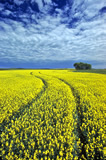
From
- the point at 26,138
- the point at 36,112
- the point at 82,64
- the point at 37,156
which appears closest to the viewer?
the point at 37,156

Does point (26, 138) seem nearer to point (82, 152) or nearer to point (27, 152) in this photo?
point (27, 152)

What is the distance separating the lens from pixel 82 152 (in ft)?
13.7

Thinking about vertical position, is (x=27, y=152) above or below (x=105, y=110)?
below

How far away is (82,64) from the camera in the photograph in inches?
3703

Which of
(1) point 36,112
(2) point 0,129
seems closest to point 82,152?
(1) point 36,112

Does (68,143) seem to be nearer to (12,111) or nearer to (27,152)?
(27,152)

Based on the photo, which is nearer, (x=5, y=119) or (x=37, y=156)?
(x=37, y=156)

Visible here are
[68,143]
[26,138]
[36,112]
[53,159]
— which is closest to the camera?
[53,159]

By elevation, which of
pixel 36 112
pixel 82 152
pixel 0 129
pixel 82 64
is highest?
pixel 82 64

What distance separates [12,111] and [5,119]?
946mm

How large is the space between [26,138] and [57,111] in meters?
3.01

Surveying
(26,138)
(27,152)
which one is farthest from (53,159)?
(26,138)

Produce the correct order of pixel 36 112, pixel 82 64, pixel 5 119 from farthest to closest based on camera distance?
pixel 82 64 → pixel 36 112 → pixel 5 119

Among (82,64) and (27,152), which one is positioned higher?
(82,64)
